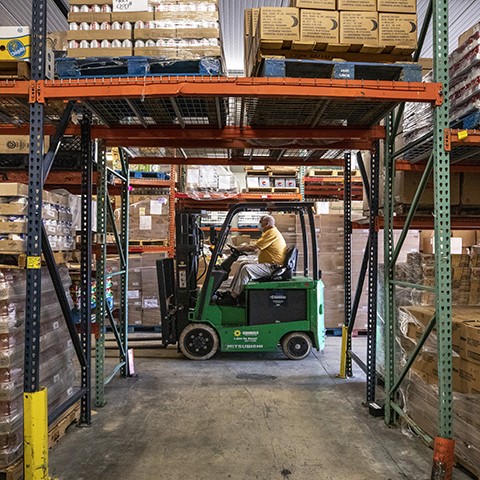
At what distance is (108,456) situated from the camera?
12.7 feet

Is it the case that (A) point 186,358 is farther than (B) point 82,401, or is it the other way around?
(A) point 186,358

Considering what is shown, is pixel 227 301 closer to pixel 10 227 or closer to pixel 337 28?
pixel 10 227

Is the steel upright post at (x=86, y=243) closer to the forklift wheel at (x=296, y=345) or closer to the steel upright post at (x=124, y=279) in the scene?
the steel upright post at (x=124, y=279)

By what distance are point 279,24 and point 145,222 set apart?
22.1 ft

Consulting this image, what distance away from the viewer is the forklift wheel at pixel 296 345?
7250mm

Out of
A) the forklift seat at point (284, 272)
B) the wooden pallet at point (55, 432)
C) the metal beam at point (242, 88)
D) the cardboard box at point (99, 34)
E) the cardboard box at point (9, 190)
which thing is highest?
the cardboard box at point (99, 34)

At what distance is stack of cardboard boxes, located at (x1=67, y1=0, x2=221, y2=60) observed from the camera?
3.54 metres

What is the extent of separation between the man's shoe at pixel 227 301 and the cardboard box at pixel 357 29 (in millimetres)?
4914

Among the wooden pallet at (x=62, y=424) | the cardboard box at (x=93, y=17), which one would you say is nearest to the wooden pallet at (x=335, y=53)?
the cardboard box at (x=93, y=17)

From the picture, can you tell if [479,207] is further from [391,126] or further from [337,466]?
[337,466]

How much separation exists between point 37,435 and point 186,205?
825 cm

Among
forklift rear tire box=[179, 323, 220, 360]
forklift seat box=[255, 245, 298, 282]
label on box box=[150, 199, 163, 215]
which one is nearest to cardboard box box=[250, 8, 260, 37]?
forklift seat box=[255, 245, 298, 282]

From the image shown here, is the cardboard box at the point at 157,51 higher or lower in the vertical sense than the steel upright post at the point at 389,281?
higher

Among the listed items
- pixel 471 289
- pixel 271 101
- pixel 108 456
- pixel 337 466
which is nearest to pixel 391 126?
pixel 271 101
